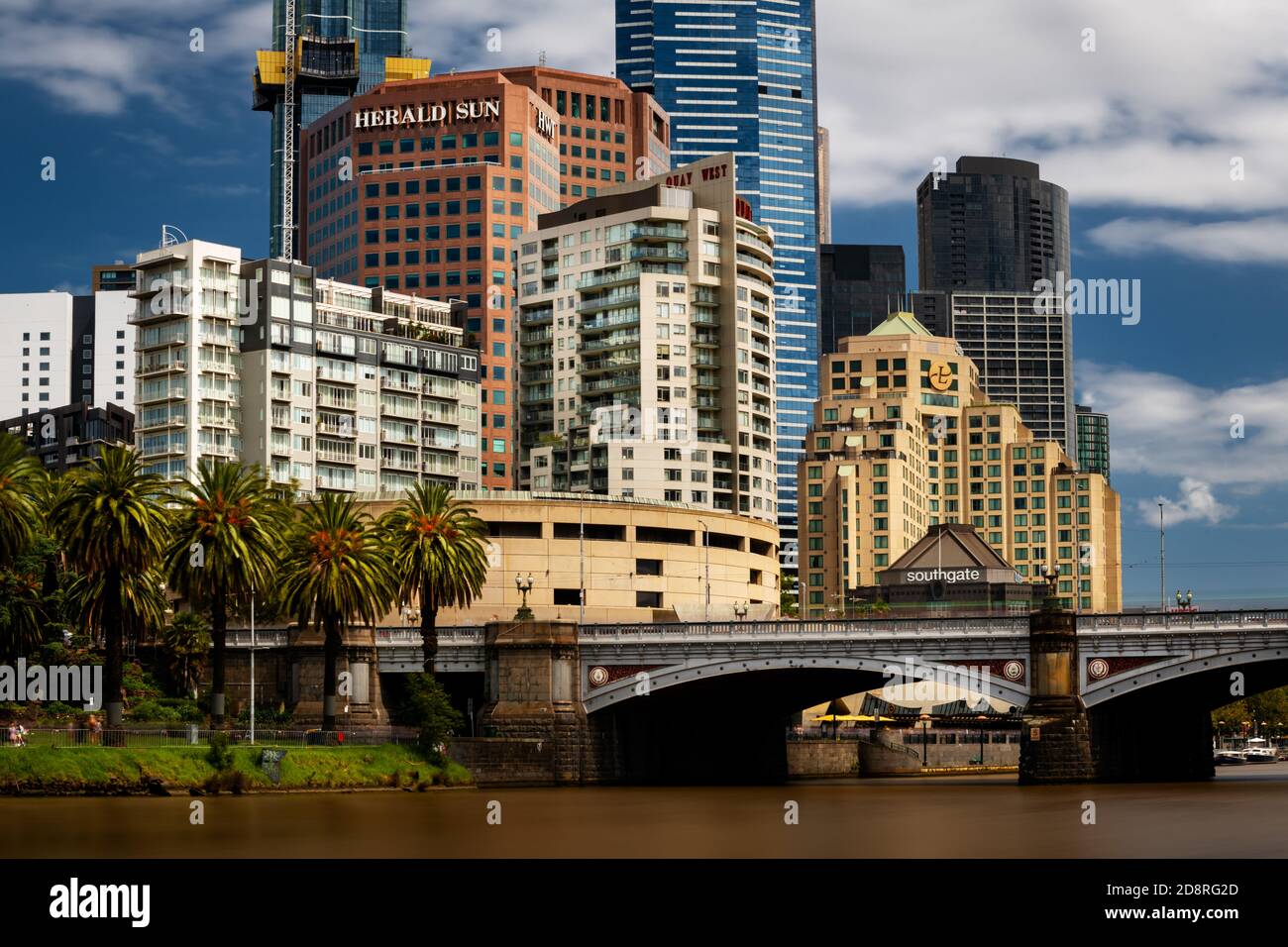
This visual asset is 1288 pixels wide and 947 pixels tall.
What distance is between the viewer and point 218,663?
11156cm

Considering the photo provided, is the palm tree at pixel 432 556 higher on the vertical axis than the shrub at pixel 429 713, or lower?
higher

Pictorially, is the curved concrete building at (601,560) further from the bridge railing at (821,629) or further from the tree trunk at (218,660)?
the tree trunk at (218,660)

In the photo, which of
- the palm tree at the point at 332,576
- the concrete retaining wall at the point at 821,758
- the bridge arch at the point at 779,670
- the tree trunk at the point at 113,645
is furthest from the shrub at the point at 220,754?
the concrete retaining wall at the point at 821,758

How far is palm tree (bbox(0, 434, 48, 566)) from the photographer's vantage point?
97.2 metres

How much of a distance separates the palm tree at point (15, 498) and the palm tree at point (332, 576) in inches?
689

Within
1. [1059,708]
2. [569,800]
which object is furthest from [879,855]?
[1059,708]

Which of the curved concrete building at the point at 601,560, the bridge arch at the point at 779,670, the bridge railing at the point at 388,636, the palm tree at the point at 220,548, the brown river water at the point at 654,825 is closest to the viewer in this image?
the brown river water at the point at 654,825

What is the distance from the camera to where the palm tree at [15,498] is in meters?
97.2

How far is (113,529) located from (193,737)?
39.5 feet

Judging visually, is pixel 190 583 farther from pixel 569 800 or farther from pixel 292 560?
pixel 569 800

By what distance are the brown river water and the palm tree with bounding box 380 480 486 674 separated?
51.9 ft

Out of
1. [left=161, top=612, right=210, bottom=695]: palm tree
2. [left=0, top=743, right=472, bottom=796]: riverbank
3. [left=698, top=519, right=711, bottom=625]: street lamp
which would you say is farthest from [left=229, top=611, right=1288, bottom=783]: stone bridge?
[left=698, top=519, right=711, bottom=625]: street lamp

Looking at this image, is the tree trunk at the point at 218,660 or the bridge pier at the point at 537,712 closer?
the tree trunk at the point at 218,660

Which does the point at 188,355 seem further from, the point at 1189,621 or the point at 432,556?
the point at 1189,621
